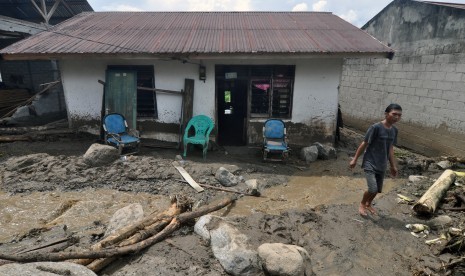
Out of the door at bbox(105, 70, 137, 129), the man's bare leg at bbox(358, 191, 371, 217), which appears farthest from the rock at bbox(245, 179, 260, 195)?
the door at bbox(105, 70, 137, 129)

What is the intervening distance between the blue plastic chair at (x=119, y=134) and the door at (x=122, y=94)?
349 mm

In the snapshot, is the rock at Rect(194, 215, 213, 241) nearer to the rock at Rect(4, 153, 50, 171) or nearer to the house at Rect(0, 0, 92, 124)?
the rock at Rect(4, 153, 50, 171)

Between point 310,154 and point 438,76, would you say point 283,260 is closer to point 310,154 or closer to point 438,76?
point 310,154

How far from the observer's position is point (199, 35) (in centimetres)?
851

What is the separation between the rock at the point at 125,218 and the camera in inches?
157

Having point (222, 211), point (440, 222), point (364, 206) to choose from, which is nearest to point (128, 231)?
point (222, 211)

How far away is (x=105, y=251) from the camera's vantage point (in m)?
3.16

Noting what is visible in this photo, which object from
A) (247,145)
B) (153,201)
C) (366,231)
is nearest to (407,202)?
(366,231)

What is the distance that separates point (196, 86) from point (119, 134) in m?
2.59

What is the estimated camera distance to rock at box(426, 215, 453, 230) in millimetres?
4477

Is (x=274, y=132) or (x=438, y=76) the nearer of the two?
(x=274, y=132)

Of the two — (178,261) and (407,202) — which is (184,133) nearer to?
(178,261)

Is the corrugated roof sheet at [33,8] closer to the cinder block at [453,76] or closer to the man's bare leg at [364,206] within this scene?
the man's bare leg at [364,206]

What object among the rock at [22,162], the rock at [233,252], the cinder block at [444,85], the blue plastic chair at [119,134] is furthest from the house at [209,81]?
the rock at [233,252]
